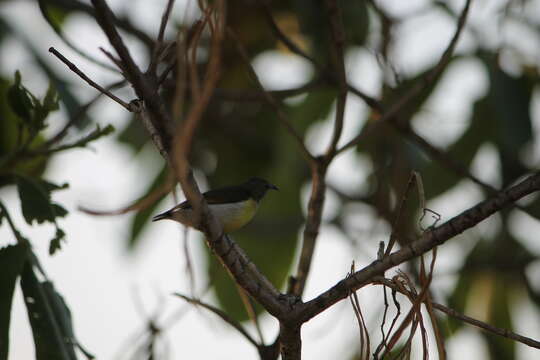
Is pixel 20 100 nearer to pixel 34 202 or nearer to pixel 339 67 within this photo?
pixel 34 202

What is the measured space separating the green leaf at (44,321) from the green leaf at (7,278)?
3.4 inches

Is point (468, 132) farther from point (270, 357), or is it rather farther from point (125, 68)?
point (125, 68)

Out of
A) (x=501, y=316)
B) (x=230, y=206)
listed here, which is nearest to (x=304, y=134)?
(x=230, y=206)

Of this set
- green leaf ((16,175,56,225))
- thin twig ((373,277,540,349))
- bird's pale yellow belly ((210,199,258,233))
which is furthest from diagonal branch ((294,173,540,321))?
bird's pale yellow belly ((210,199,258,233))

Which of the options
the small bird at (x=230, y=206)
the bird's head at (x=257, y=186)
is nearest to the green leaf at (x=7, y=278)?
the small bird at (x=230, y=206)

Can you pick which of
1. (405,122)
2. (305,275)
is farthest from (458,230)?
(405,122)

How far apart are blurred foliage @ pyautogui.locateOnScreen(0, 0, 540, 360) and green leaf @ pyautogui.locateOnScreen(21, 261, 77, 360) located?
137 centimetres

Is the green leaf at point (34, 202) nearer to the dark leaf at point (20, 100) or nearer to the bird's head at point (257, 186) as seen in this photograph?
the dark leaf at point (20, 100)

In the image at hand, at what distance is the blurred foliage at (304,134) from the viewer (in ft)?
15.8

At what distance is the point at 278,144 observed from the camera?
6.23m

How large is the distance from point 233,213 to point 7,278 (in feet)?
5.29

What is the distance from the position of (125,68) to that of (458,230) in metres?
0.96

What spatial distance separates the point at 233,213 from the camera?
13.4ft

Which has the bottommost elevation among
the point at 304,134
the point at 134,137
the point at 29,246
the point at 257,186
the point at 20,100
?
the point at 29,246
